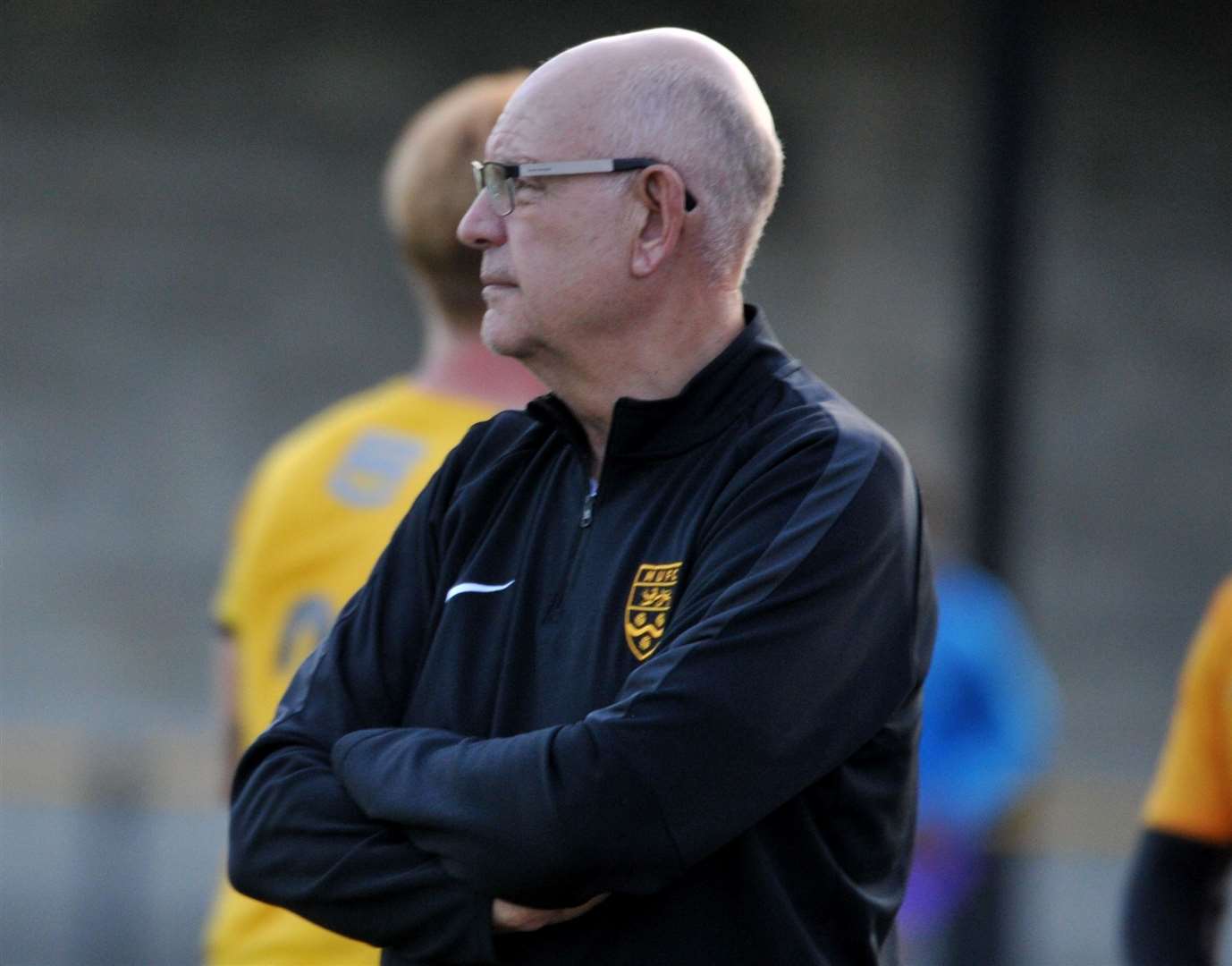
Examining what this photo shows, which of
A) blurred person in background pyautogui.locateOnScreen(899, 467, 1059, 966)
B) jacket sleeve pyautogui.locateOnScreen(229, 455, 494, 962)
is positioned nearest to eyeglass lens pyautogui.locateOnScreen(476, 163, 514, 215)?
jacket sleeve pyautogui.locateOnScreen(229, 455, 494, 962)

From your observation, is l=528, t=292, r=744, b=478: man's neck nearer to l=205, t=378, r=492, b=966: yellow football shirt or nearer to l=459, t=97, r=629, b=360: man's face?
l=459, t=97, r=629, b=360: man's face

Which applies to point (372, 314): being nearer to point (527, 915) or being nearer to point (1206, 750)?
point (1206, 750)

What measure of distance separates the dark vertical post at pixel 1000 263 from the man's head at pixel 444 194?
2.58m

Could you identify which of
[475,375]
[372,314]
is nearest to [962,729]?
[475,375]

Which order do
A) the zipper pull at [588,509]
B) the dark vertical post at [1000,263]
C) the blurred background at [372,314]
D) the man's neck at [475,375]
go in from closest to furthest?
the zipper pull at [588,509] < the man's neck at [475,375] < the dark vertical post at [1000,263] < the blurred background at [372,314]

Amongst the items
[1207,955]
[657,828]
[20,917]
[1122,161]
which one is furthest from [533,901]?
[1122,161]

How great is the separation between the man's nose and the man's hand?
0.69 m

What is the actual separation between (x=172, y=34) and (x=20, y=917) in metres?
3.45

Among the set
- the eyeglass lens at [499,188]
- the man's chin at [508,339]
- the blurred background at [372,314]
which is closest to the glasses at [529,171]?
the eyeglass lens at [499,188]

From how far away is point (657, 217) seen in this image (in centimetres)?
215

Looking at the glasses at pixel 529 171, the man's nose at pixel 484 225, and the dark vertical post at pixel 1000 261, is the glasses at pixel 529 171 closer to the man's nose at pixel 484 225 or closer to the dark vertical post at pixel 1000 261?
the man's nose at pixel 484 225

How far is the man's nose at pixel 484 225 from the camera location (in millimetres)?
2215

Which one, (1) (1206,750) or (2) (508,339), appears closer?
(2) (508,339)

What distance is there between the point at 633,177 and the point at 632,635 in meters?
0.47
